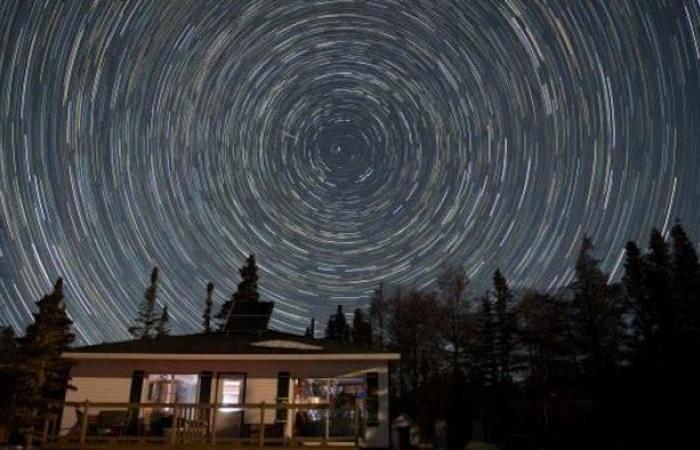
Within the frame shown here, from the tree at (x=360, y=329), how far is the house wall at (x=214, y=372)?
2915 centimetres

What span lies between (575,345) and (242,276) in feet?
87.8

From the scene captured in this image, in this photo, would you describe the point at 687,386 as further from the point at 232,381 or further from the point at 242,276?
the point at 242,276

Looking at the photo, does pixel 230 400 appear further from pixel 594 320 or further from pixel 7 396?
pixel 594 320

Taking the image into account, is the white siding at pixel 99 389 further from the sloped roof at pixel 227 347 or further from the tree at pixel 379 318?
the tree at pixel 379 318

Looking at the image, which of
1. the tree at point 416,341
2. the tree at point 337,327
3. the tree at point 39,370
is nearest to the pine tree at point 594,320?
the tree at point 416,341

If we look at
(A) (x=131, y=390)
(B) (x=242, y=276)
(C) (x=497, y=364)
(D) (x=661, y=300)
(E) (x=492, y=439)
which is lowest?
(E) (x=492, y=439)

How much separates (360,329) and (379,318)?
767cm

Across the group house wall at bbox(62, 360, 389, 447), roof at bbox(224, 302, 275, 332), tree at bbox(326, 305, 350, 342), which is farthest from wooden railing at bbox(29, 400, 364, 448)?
tree at bbox(326, 305, 350, 342)

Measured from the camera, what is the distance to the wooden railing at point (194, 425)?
39.2 ft

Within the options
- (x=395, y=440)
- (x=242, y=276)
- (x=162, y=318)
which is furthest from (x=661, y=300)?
(x=162, y=318)

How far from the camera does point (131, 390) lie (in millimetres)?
15891

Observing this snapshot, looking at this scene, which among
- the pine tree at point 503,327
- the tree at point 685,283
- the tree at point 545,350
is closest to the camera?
the tree at point 685,283

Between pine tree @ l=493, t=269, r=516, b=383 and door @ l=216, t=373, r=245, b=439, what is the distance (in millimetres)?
20527

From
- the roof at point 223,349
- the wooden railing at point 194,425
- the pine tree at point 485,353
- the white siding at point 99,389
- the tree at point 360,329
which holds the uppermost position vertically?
the tree at point 360,329
